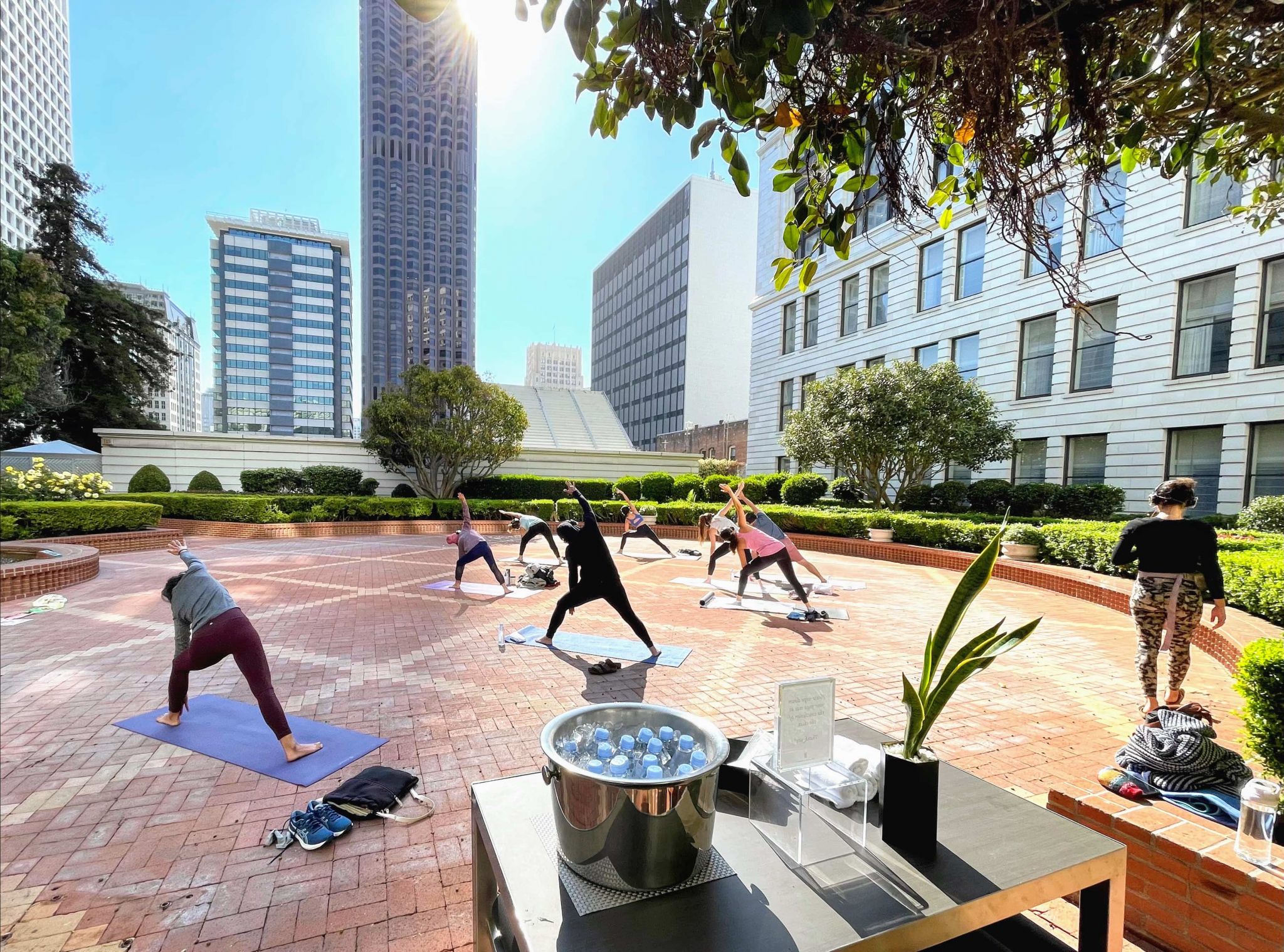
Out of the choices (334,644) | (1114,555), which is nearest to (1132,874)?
(1114,555)

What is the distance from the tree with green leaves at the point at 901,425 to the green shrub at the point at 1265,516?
5.72 m

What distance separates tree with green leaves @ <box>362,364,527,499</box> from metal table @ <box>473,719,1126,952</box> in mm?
20110

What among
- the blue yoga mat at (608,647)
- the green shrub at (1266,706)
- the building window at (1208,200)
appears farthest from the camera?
the building window at (1208,200)

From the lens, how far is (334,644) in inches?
260

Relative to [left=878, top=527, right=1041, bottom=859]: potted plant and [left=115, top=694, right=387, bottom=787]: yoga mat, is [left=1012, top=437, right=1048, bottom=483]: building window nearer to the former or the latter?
[left=878, top=527, right=1041, bottom=859]: potted plant

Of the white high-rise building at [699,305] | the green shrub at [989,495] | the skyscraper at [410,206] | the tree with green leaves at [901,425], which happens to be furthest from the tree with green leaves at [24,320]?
the skyscraper at [410,206]

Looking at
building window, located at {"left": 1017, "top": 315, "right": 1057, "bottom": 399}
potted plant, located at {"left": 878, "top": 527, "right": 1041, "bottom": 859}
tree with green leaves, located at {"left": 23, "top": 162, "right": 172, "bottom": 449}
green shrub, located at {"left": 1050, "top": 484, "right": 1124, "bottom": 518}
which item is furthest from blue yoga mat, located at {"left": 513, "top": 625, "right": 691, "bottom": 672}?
tree with green leaves, located at {"left": 23, "top": 162, "right": 172, "bottom": 449}

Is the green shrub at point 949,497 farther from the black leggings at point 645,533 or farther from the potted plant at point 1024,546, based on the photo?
the black leggings at point 645,533

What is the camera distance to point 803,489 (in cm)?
2122

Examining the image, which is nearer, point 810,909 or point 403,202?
point 810,909

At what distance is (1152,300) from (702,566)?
14981 mm

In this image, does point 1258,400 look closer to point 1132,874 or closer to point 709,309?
point 1132,874

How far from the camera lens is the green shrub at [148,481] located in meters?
19.8

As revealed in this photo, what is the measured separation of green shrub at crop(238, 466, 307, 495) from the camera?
69.6 ft
